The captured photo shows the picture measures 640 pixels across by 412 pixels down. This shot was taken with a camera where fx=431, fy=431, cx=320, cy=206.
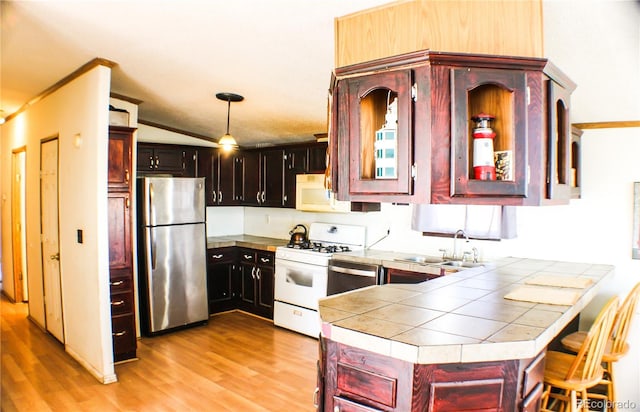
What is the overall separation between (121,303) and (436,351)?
3.23 m

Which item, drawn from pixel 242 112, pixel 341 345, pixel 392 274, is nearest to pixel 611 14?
pixel 341 345

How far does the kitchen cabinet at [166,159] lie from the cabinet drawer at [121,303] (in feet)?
5.40

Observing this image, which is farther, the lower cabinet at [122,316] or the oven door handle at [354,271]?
the oven door handle at [354,271]

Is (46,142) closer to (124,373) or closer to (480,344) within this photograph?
(124,373)

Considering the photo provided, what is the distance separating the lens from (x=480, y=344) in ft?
5.14

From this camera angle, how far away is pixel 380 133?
6.44 feet

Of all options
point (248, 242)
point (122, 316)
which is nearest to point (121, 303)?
point (122, 316)

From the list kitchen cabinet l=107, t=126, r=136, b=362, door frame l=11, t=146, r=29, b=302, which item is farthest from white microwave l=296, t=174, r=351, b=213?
door frame l=11, t=146, r=29, b=302

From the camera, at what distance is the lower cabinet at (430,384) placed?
1.59 meters

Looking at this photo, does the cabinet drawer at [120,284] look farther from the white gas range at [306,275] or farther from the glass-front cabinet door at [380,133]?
the glass-front cabinet door at [380,133]

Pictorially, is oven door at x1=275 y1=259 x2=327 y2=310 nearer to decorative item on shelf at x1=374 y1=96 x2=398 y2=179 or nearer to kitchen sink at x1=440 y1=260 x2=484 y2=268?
kitchen sink at x1=440 y1=260 x2=484 y2=268

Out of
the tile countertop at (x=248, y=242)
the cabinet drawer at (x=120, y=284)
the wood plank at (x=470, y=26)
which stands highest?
the wood plank at (x=470, y=26)

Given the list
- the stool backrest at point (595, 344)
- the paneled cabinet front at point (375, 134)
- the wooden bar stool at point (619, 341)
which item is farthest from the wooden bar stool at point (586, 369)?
the paneled cabinet front at point (375, 134)

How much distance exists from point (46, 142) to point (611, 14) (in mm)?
4703
